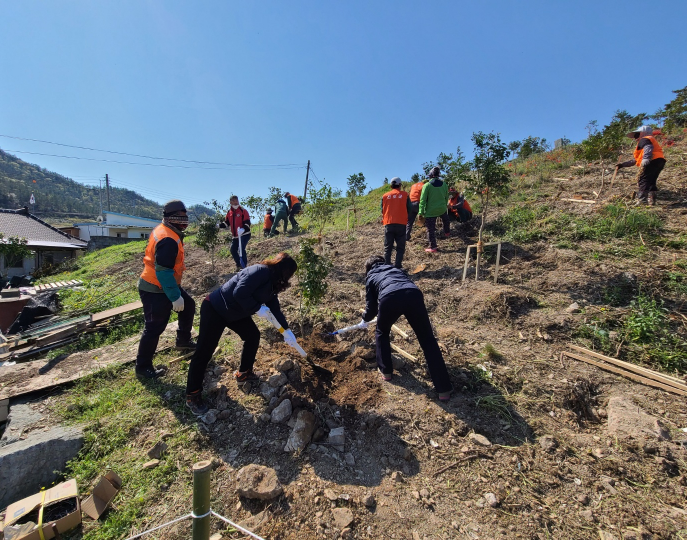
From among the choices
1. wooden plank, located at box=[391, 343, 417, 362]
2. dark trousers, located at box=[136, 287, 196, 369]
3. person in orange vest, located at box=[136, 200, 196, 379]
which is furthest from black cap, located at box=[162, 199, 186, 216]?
wooden plank, located at box=[391, 343, 417, 362]

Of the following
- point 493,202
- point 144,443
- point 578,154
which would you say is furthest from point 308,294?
point 578,154

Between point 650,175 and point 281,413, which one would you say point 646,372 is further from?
point 650,175

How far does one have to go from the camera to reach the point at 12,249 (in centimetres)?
1477

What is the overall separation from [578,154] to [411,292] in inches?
325

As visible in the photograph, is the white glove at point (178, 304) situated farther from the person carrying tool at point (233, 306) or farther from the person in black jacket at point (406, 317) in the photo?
the person in black jacket at point (406, 317)

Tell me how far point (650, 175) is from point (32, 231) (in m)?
30.0

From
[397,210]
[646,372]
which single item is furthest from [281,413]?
[397,210]

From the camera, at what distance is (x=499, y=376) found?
340 cm

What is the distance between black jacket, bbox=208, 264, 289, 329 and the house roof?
68.8 ft

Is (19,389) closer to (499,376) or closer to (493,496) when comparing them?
(493,496)

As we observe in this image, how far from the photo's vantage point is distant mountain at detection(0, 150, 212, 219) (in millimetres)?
66750

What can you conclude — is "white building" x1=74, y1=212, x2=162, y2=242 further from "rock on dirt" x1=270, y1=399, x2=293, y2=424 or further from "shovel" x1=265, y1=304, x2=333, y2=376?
"rock on dirt" x1=270, y1=399, x2=293, y2=424

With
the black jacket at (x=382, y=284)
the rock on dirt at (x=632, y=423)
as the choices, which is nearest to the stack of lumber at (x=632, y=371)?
the rock on dirt at (x=632, y=423)

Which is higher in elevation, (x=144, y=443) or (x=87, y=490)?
(x=144, y=443)
